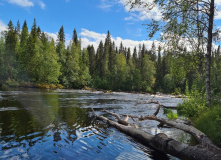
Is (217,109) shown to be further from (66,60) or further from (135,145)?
(66,60)

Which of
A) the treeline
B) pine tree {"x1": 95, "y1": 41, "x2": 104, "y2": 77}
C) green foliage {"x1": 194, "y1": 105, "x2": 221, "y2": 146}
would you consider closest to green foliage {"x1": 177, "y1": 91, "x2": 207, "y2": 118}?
green foliage {"x1": 194, "y1": 105, "x2": 221, "y2": 146}

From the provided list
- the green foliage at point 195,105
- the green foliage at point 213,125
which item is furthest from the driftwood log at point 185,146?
the green foliage at point 195,105

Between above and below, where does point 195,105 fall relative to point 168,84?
below

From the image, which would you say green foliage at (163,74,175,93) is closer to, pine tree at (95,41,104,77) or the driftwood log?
pine tree at (95,41,104,77)

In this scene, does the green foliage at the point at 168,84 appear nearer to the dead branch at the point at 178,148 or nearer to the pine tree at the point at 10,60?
the pine tree at the point at 10,60

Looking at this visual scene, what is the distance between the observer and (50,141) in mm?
7559

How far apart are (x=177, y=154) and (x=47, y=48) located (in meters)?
63.4

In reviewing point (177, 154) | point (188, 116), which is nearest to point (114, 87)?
point (188, 116)

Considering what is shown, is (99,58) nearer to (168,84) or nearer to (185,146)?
(168,84)

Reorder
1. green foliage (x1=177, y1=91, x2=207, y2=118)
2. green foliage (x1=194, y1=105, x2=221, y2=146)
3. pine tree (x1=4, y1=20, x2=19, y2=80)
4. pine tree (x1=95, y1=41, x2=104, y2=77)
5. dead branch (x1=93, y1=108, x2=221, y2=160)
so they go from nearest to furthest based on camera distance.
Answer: dead branch (x1=93, y1=108, x2=221, y2=160) → green foliage (x1=194, y1=105, x2=221, y2=146) → green foliage (x1=177, y1=91, x2=207, y2=118) → pine tree (x1=4, y1=20, x2=19, y2=80) → pine tree (x1=95, y1=41, x2=104, y2=77)

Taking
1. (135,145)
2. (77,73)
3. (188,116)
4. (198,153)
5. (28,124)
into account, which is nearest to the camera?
(198,153)

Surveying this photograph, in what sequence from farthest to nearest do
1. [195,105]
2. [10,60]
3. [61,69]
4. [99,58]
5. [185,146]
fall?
1. [99,58]
2. [61,69]
3. [10,60]
4. [195,105]
5. [185,146]

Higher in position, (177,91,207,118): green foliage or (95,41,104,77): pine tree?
(95,41,104,77): pine tree

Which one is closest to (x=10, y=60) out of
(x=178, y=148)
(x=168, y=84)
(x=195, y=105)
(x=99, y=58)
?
(x=99, y=58)
